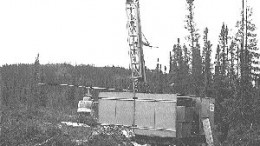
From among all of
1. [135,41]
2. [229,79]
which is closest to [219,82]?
[229,79]

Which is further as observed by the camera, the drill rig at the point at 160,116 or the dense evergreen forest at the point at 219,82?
the dense evergreen forest at the point at 219,82

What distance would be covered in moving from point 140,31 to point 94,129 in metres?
6.11

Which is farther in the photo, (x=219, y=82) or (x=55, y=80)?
(x=55, y=80)

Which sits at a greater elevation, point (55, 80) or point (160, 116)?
point (55, 80)

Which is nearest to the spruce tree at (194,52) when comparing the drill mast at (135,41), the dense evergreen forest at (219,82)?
the dense evergreen forest at (219,82)

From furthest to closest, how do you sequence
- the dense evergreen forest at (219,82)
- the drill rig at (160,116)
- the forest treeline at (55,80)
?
the forest treeline at (55,80), the dense evergreen forest at (219,82), the drill rig at (160,116)

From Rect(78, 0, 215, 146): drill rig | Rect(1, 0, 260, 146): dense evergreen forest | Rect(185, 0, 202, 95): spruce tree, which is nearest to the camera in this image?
Rect(78, 0, 215, 146): drill rig

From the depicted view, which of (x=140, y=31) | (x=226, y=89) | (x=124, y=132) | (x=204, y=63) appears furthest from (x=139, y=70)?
(x=204, y=63)

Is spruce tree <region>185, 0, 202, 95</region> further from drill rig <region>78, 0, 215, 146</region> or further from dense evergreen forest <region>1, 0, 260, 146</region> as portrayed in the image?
drill rig <region>78, 0, 215, 146</region>

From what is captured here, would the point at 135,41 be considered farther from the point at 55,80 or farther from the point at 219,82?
the point at 55,80

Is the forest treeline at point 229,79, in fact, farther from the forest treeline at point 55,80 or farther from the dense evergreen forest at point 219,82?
the forest treeline at point 55,80

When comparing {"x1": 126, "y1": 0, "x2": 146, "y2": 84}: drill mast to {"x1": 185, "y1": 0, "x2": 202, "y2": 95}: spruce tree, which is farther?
{"x1": 185, "y1": 0, "x2": 202, "y2": 95}: spruce tree

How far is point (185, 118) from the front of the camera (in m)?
16.8

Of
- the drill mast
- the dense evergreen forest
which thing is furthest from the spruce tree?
the drill mast
